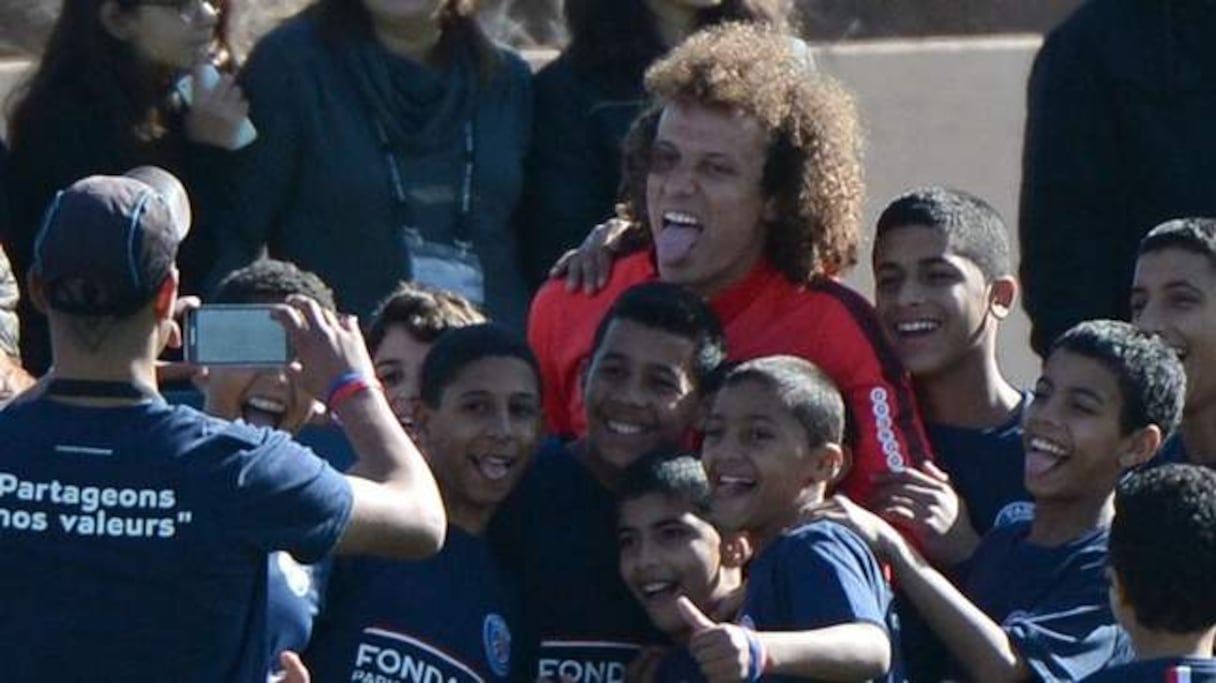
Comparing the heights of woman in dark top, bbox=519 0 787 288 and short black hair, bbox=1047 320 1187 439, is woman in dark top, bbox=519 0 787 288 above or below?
above

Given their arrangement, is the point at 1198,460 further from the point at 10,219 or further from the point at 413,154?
the point at 10,219

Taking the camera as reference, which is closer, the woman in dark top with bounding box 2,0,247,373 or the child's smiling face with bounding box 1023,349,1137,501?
the child's smiling face with bounding box 1023,349,1137,501

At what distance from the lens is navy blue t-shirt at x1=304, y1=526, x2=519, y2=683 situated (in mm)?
5105

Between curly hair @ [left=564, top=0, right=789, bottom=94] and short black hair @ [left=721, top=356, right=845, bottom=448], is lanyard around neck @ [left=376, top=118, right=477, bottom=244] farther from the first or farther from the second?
short black hair @ [left=721, top=356, right=845, bottom=448]

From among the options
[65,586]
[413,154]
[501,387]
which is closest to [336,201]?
[413,154]

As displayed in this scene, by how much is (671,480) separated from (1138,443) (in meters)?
0.73

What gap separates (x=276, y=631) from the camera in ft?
16.3

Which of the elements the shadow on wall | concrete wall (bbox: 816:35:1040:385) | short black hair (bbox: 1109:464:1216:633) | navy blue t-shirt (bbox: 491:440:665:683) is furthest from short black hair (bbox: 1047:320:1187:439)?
the shadow on wall

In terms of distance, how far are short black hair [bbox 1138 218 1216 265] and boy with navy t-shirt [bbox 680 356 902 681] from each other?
75 centimetres

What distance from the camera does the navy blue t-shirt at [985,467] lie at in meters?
5.48

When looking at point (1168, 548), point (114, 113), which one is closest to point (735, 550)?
point (1168, 548)

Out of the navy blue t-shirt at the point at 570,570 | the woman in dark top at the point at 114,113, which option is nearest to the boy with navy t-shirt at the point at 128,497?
the navy blue t-shirt at the point at 570,570

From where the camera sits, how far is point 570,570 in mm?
5305

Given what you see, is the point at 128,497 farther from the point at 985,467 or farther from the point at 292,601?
the point at 985,467
